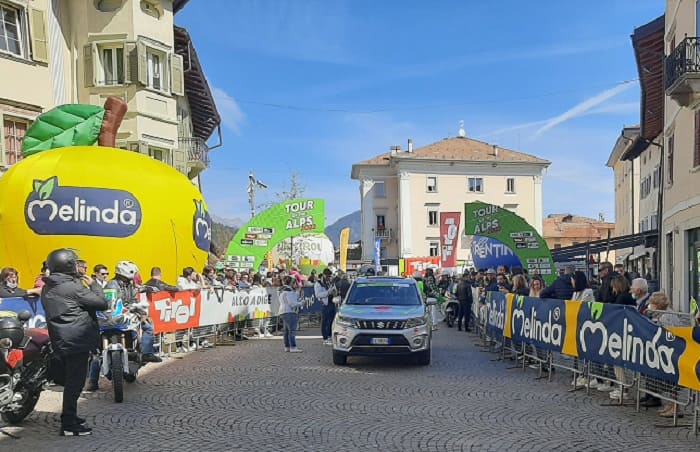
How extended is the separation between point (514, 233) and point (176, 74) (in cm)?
1445

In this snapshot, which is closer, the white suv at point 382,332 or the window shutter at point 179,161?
the white suv at point 382,332

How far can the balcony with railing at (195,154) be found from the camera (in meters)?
29.7

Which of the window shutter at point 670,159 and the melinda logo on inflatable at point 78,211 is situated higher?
the window shutter at point 670,159

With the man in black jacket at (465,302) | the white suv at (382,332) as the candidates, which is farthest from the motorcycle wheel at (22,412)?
the man in black jacket at (465,302)

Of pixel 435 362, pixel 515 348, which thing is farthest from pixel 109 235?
pixel 515 348

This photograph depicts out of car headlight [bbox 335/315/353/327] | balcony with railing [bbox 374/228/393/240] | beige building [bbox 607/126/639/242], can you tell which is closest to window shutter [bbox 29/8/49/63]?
car headlight [bbox 335/315/353/327]

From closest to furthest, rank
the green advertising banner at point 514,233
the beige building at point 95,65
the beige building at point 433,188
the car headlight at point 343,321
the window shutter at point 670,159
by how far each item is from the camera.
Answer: the car headlight at point 343,321 < the green advertising banner at point 514,233 < the beige building at point 95,65 < the window shutter at point 670,159 < the beige building at point 433,188

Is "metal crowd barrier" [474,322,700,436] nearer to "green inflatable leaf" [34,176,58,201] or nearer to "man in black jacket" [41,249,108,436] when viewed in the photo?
"man in black jacket" [41,249,108,436]

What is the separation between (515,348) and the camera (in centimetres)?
1222

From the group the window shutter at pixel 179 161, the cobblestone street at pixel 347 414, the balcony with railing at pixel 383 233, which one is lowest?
the cobblestone street at pixel 347 414

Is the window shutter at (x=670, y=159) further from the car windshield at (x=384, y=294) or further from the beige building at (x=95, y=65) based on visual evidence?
the beige building at (x=95, y=65)

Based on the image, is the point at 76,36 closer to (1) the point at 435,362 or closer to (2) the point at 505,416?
(1) the point at 435,362

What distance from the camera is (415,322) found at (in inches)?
459

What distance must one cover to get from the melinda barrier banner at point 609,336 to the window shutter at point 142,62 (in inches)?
644
